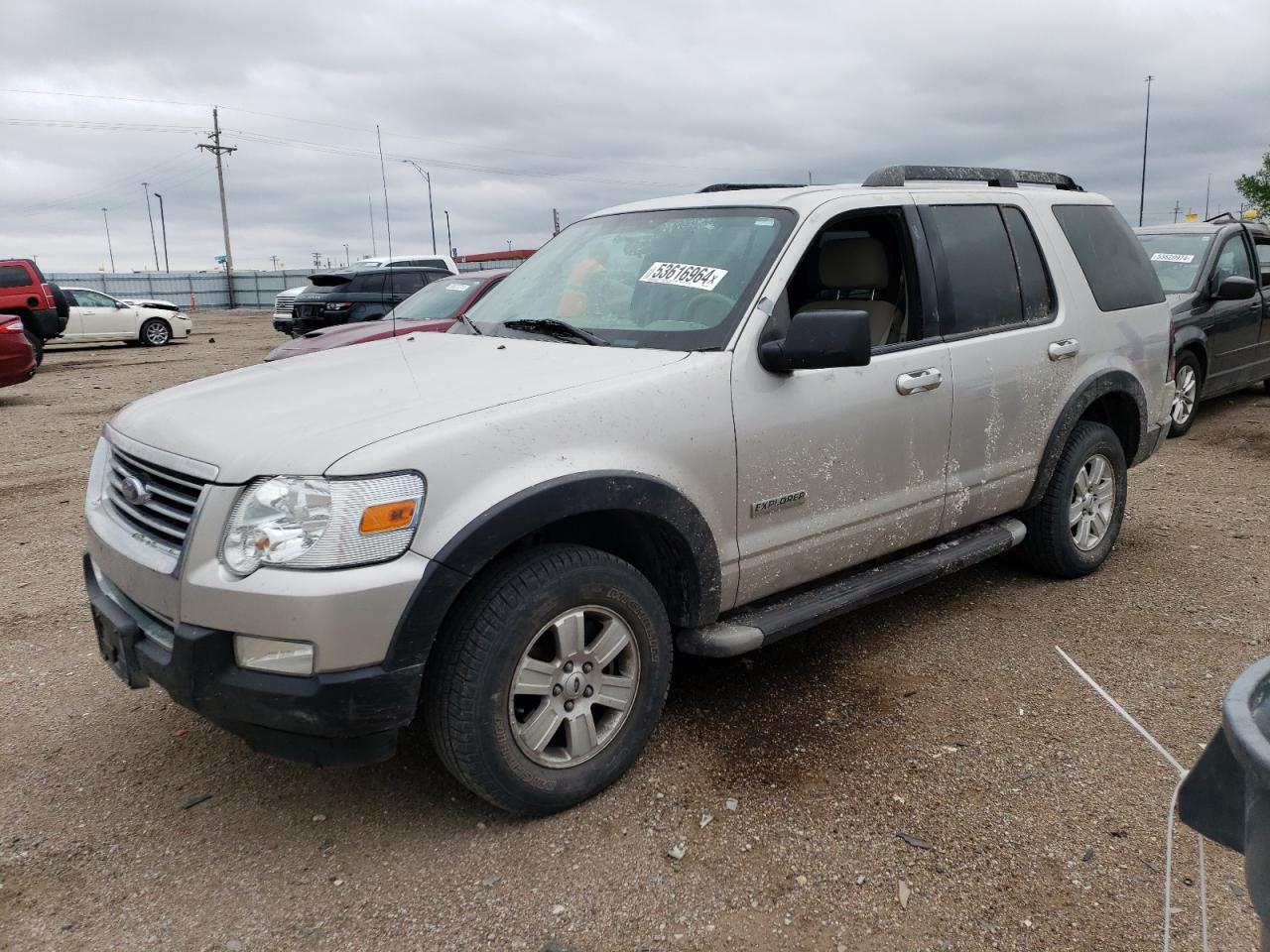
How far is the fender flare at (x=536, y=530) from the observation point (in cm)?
259

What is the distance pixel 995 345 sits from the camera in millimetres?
4215

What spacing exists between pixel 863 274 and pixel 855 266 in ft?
0.16

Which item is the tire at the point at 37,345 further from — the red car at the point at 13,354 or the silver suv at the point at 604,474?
the silver suv at the point at 604,474

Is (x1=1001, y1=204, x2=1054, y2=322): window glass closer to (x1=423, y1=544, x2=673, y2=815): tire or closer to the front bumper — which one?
(x1=423, y1=544, x2=673, y2=815): tire

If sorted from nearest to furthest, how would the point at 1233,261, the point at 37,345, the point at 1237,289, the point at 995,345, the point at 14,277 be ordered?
the point at 995,345 → the point at 1237,289 → the point at 1233,261 → the point at 37,345 → the point at 14,277

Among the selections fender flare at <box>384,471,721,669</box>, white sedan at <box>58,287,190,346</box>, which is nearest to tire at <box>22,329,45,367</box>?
white sedan at <box>58,287,190,346</box>

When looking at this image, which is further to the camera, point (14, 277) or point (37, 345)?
point (14, 277)

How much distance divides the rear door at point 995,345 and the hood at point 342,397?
4.81ft

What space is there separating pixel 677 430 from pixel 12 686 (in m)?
2.93

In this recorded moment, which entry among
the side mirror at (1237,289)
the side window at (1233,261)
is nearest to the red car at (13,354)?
the side mirror at (1237,289)

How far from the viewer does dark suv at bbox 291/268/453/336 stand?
14.6 m

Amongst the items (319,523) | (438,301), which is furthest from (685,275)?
(438,301)

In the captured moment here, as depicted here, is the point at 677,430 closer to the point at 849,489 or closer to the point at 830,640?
the point at 849,489

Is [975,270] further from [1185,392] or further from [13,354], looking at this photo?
[13,354]
